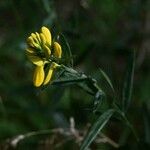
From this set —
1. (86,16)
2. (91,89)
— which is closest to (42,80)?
(91,89)

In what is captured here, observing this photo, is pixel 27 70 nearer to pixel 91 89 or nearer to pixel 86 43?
pixel 86 43

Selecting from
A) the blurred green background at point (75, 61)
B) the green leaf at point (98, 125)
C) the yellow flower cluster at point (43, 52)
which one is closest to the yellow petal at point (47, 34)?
the yellow flower cluster at point (43, 52)

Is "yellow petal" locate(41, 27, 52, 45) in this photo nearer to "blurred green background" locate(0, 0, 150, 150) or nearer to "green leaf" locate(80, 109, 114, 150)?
"green leaf" locate(80, 109, 114, 150)

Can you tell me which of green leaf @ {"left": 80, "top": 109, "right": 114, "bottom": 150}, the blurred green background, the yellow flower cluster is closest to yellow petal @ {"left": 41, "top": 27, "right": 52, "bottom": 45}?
the yellow flower cluster

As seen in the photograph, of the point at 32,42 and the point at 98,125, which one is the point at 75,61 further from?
the point at 32,42

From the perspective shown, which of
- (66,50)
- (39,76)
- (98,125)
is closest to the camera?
(39,76)

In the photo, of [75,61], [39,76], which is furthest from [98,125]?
[75,61]

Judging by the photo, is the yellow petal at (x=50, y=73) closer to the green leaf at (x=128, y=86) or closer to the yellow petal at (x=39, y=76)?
the yellow petal at (x=39, y=76)
